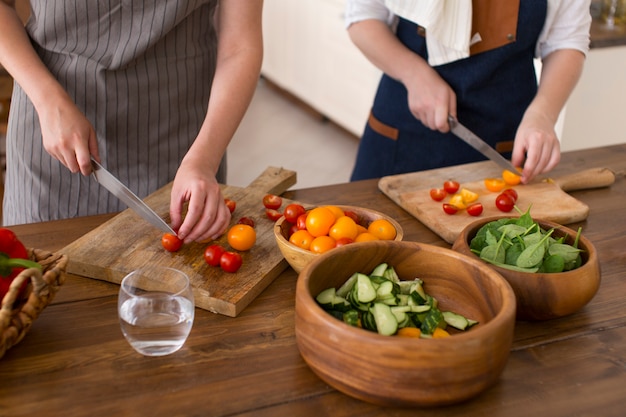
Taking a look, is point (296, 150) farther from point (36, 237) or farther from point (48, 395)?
point (48, 395)

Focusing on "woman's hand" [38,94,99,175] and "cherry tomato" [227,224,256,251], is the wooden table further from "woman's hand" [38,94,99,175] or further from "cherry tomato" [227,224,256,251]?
"woman's hand" [38,94,99,175]

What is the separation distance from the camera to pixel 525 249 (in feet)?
3.87

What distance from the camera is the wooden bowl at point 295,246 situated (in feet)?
4.09

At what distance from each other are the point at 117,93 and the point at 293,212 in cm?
60

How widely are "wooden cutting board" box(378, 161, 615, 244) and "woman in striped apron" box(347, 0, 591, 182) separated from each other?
0.13 m

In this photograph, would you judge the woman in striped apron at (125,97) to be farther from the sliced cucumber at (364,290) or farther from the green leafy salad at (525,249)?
the green leafy salad at (525,249)

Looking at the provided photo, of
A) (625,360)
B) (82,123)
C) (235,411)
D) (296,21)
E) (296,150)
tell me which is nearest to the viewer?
(235,411)

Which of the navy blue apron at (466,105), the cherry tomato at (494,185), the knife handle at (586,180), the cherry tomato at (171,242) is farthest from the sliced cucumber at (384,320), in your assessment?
the navy blue apron at (466,105)

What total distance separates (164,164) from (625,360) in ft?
3.72

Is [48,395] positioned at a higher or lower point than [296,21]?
higher

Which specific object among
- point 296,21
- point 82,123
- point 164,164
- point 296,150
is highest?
point 82,123

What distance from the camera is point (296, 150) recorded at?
4578mm

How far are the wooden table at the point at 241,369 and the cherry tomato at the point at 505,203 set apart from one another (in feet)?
1.06

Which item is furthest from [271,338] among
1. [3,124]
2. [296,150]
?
[296,150]
